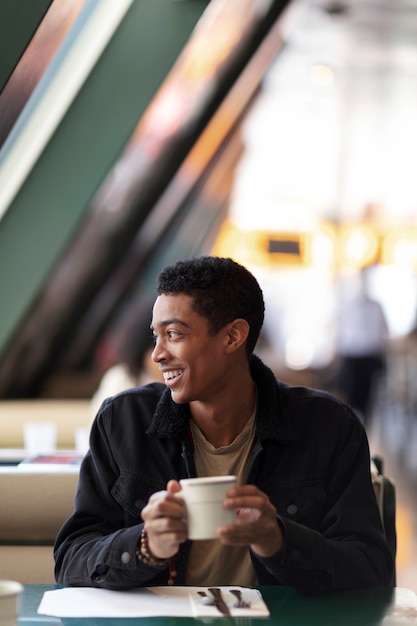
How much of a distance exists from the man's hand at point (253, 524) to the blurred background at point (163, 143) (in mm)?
1555

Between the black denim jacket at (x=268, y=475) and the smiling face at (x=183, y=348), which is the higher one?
the smiling face at (x=183, y=348)

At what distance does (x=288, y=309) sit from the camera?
31.4 metres

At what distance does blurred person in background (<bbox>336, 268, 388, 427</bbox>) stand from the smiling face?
8527 mm

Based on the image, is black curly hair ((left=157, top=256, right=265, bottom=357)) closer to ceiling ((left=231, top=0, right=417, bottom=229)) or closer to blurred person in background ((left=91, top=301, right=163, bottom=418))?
blurred person in background ((left=91, top=301, right=163, bottom=418))

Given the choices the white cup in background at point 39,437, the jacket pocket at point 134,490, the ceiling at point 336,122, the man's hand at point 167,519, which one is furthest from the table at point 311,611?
the ceiling at point 336,122

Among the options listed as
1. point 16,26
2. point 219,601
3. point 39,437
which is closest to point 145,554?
point 219,601

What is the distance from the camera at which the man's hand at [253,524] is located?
1845mm

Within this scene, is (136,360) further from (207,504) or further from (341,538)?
(207,504)

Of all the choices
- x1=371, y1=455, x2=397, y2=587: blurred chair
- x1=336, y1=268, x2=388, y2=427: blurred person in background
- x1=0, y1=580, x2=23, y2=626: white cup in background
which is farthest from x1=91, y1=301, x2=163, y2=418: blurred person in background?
x1=336, y1=268, x2=388, y2=427: blurred person in background

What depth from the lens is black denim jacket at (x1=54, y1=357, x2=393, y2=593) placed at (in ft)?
7.20

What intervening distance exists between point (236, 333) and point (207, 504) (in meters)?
0.61

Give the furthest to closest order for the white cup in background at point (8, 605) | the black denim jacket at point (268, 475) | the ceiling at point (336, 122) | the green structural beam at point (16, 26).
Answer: the ceiling at point (336, 122) → the green structural beam at point (16, 26) → the black denim jacket at point (268, 475) → the white cup in background at point (8, 605)

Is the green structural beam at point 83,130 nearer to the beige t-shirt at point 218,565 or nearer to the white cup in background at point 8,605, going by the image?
the beige t-shirt at point 218,565

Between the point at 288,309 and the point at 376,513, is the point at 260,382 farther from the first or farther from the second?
→ the point at 288,309
